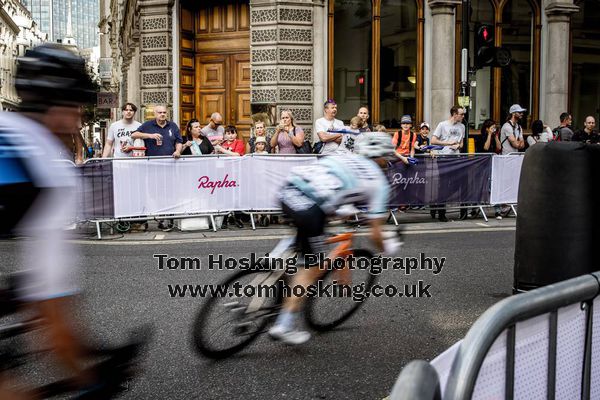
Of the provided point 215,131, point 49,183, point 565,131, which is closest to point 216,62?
point 215,131

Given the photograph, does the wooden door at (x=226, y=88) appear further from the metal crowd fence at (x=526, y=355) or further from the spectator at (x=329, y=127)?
the metal crowd fence at (x=526, y=355)

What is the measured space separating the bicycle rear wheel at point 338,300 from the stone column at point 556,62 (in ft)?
49.0

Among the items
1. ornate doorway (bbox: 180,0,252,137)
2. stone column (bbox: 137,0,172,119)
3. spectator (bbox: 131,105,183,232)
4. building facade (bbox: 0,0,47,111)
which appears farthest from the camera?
building facade (bbox: 0,0,47,111)

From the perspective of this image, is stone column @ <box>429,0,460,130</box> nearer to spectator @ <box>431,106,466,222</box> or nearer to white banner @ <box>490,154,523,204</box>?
spectator @ <box>431,106,466,222</box>

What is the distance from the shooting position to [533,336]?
2543 mm

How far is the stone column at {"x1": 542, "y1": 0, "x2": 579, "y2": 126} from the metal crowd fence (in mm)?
17882

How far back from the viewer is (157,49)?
1844 centimetres

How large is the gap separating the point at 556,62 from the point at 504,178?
7417 millimetres

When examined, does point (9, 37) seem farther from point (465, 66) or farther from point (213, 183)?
point (213, 183)

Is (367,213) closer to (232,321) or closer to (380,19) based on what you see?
(232,321)

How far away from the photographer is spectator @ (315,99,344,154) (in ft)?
42.4

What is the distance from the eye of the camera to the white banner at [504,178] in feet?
44.9

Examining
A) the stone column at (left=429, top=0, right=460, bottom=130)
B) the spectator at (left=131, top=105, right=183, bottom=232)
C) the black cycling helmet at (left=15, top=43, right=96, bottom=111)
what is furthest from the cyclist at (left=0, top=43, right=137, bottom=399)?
the stone column at (left=429, top=0, right=460, bottom=130)

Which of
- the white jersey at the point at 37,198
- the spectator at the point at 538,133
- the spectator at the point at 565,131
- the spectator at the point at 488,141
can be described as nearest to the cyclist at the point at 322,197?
the white jersey at the point at 37,198
